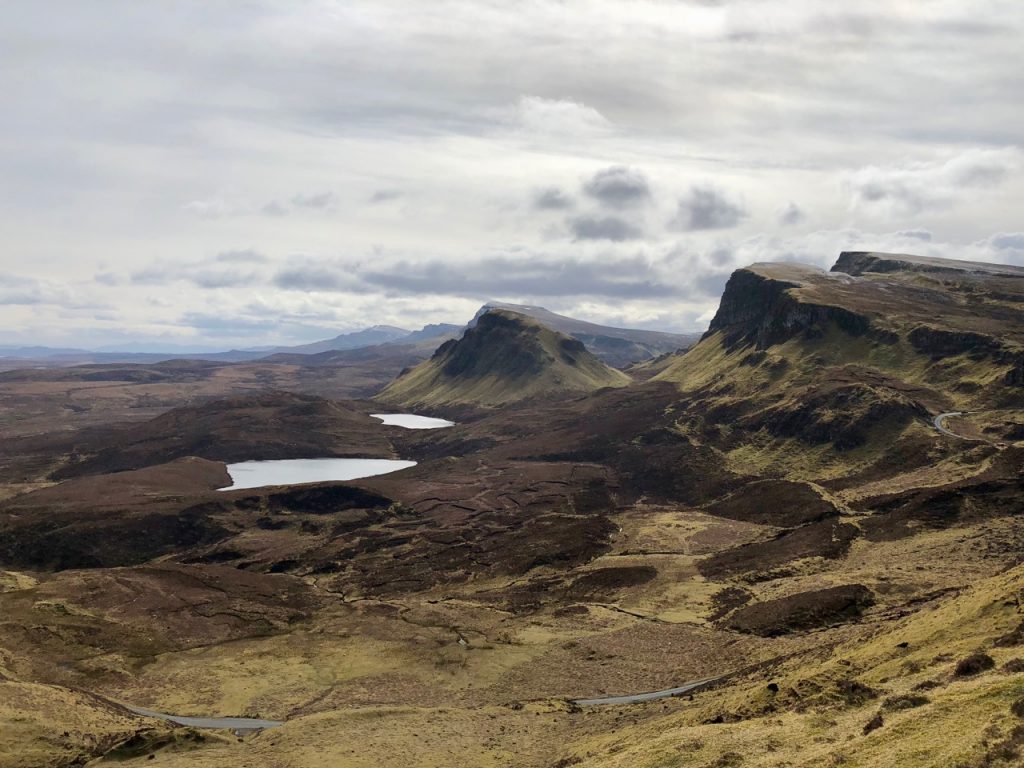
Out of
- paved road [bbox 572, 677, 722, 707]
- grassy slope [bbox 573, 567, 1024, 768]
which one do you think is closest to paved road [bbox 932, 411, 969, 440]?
grassy slope [bbox 573, 567, 1024, 768]

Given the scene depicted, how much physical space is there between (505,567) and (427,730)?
56350 millimetres

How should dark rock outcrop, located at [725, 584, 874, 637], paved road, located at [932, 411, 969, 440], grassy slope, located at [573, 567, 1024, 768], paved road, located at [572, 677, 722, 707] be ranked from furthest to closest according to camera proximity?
paved road, located at [932, 411, 969, 440]
dark rock outcrop, located at [725, 584, 874, 637]
paved road, located at [572, 677, 722, 707]
grassy slope, located at [573, 567, 1024, 768]

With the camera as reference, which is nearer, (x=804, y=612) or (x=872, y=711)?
(x=872, y=711)

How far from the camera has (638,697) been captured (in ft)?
211

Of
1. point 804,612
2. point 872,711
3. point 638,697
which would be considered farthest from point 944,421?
point 872,711

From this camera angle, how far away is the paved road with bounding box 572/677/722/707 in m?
63.3

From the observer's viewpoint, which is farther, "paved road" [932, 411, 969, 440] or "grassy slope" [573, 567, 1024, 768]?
"paved road" [932, 411, 969, 440]

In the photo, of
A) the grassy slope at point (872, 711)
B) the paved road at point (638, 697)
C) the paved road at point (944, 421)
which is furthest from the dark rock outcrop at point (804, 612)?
the paved road at point (944, 421)

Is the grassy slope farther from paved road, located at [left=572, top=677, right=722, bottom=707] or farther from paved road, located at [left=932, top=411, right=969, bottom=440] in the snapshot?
paved road, located at [left=932, top=411, right=969, bottom=440]

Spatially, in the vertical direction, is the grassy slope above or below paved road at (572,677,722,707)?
above

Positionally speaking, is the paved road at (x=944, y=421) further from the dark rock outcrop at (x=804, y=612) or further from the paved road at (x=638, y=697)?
the paved road at (x=638, y=697)

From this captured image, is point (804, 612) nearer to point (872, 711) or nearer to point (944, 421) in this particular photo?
point (872, 711)

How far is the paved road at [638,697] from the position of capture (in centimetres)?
6331

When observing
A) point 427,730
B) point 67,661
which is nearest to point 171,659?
point 67,661
